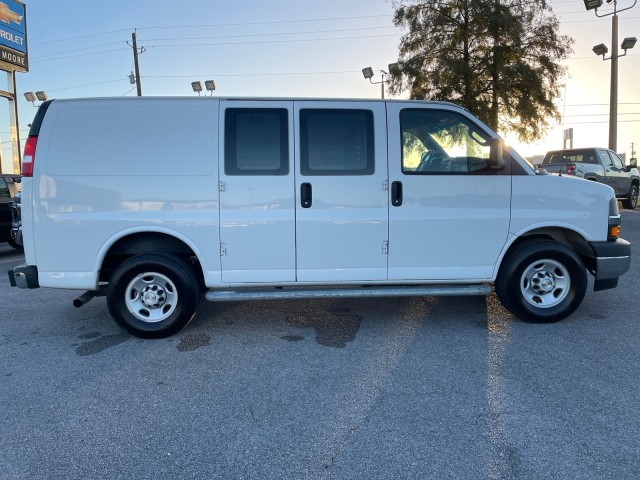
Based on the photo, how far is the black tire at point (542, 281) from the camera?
181 inches

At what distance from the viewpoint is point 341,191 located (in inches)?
173

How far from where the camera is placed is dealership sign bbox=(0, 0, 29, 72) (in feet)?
57.3

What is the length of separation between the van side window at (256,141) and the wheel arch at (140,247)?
33.5 inches

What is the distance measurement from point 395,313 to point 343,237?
1285 mm

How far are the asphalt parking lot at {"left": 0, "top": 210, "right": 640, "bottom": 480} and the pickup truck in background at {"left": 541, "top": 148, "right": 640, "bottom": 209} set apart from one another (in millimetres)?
10625

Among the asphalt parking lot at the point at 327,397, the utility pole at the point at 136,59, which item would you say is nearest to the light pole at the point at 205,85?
the utility pole at the point at 136,59

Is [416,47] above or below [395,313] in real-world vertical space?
above

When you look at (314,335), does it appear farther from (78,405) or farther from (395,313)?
(78,405)

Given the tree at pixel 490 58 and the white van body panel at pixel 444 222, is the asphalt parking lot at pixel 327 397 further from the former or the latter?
the tree at pixel 490 58

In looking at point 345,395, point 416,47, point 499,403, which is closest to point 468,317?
point 499,403

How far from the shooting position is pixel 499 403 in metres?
3.11

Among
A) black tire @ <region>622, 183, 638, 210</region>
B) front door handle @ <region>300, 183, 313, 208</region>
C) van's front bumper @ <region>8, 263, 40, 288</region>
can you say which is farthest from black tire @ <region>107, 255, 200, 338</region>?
black tire @ <region>622, 183, 638, 210</region>

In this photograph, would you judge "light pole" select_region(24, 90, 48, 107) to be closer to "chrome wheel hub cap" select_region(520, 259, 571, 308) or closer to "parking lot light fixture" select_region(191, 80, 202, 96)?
"parking lot light fixture" select_region(191, 80, 202, 96)

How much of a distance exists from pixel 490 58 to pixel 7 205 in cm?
1734
